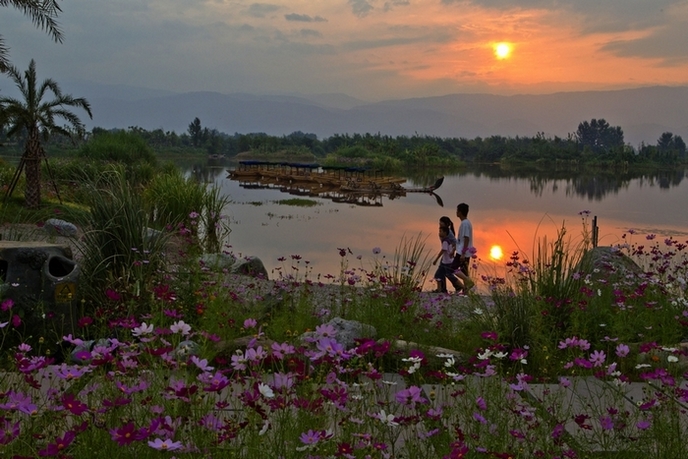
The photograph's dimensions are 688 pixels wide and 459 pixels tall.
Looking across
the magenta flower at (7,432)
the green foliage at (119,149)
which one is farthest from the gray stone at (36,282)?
the green foliage at (119,149)

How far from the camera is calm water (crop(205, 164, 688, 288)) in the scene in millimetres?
17234

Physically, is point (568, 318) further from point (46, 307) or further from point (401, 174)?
point (401, 174)

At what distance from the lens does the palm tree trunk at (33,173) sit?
1671 cm

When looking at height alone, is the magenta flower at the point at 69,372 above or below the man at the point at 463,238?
above

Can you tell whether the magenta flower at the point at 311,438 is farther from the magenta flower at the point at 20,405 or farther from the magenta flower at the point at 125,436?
the magenta flower at the point at 20,405

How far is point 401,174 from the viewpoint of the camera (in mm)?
64875

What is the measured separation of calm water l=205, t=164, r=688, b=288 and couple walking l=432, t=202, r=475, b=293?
0.69m

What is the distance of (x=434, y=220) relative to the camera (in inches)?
1039

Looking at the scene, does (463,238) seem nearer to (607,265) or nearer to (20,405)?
(607,265)

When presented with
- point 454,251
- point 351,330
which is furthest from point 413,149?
point 351,330

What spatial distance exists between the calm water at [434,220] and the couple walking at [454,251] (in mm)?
686

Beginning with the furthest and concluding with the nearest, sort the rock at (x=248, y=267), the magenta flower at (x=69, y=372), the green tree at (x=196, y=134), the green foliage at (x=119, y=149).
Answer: the green tree at (x=196, y=134) < the green foliage at (x=119, y=149) < the rock at (x=248, y=267) < the magenta flower at (x=69, y=372)

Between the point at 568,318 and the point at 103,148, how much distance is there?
29.7 m

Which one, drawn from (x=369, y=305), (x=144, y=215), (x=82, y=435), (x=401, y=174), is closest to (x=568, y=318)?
(x=369, y=305)
